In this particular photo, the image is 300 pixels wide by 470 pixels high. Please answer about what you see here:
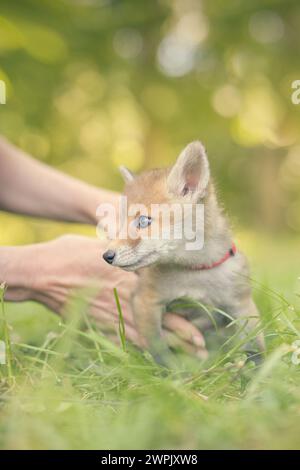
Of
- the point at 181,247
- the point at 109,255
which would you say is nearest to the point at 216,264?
the point at 181,247

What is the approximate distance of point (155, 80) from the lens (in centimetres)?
921

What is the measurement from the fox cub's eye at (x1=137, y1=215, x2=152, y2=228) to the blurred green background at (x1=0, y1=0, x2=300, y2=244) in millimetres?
4658

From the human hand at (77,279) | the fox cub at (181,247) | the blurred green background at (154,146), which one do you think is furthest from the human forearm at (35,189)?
the fox cub at (181,247)

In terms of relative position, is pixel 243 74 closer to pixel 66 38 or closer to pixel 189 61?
pixel 189 61

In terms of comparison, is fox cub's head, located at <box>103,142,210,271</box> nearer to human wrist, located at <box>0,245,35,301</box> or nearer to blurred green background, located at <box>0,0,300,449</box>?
blurred green background, located at <box>0,0,300,449</box>

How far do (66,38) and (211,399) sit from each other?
614cm

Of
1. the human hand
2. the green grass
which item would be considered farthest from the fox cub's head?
the human hand

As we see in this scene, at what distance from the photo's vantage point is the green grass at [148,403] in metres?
1.31

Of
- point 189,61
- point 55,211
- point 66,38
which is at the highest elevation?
point 189,61

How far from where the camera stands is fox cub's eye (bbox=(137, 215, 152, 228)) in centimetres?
204

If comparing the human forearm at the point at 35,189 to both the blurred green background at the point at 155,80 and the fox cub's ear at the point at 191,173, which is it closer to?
the fox cub's ear at the point at 191,173

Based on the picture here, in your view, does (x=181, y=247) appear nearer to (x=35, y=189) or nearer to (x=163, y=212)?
(x=163, y=212)

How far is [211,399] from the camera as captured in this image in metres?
1.59
